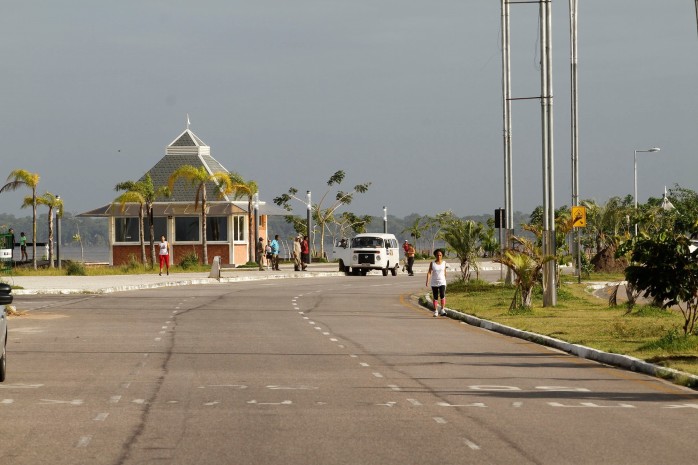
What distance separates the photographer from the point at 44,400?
1392 cm

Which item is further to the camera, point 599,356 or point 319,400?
point 599,356

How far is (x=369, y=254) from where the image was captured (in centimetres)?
6412

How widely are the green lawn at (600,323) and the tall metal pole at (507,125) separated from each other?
12.9 ft

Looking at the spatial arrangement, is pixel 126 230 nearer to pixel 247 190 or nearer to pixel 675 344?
pixel 247 190

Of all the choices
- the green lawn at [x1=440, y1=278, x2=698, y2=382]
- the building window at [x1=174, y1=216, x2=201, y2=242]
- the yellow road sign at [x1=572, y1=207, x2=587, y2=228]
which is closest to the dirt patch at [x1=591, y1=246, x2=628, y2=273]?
the green lawn at [x1=440, y1=278, x2=698, y2=382]

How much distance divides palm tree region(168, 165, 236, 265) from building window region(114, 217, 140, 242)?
4267 millimetres

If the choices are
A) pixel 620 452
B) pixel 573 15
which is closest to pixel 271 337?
pixel 620 452

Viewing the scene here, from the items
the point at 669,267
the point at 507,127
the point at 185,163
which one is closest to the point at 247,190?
the point at 185,163

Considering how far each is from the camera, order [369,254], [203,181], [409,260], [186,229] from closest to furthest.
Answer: [369,254], [409,260], [203,181], [186,229]

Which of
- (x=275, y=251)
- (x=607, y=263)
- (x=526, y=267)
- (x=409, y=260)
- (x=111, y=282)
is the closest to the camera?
(x=526, y=267)

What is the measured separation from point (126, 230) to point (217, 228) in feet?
18.6

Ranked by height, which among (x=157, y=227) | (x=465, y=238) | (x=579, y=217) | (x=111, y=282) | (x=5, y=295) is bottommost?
(x=111, y=282)

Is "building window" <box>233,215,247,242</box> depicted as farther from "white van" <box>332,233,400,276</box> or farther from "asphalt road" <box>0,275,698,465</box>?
"asphalt road" <box>0,275,698,465</box>

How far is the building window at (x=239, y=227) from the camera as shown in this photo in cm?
7738
